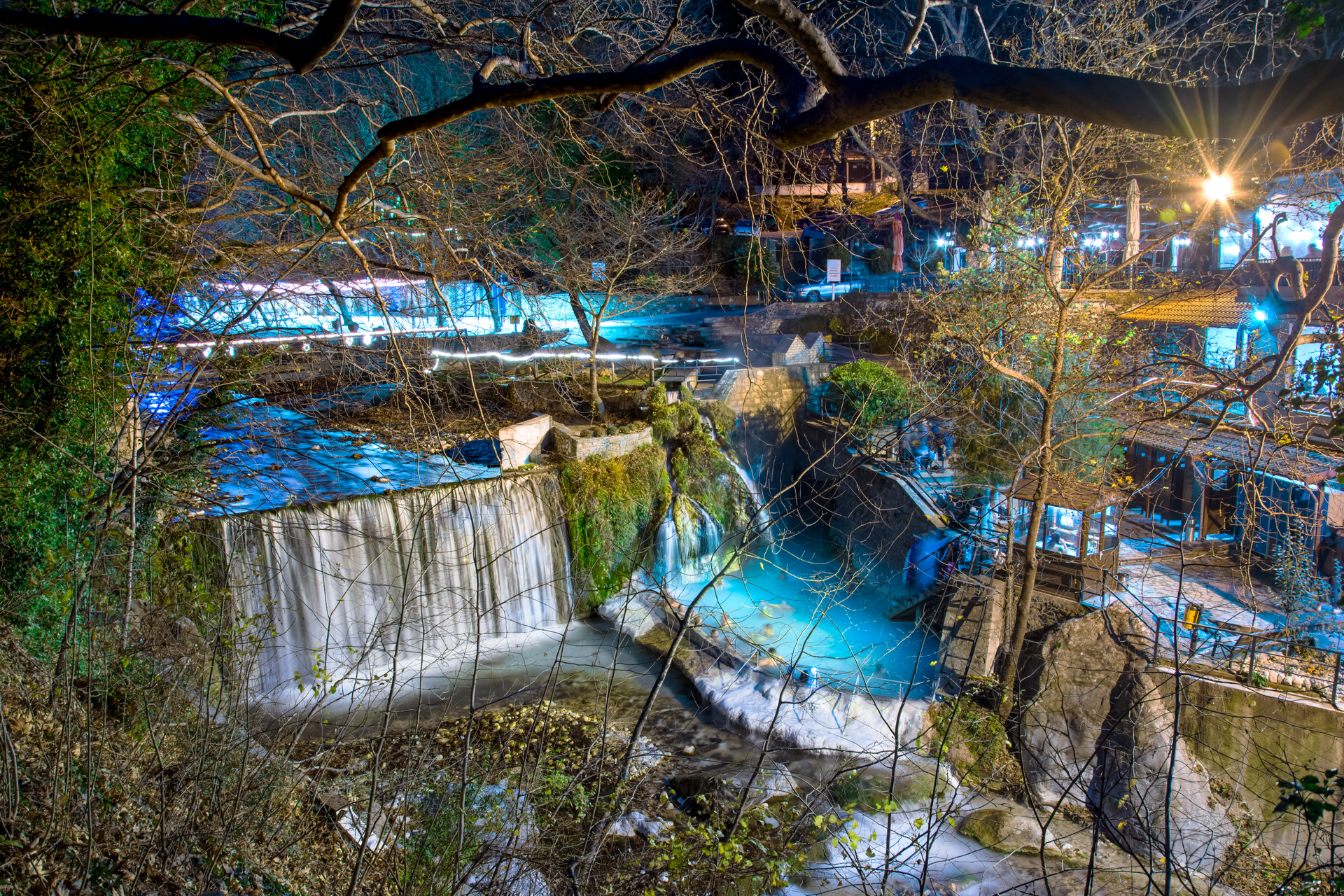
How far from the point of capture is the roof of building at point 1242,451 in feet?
31.1

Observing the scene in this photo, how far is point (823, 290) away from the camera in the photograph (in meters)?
25.9

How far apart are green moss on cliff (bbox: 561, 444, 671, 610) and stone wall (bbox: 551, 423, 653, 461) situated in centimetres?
13

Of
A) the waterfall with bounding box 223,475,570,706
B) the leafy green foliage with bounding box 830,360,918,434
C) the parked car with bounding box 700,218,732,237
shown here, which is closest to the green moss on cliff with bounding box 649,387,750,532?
the leafy green foliage with bounding box 830,360,918,434

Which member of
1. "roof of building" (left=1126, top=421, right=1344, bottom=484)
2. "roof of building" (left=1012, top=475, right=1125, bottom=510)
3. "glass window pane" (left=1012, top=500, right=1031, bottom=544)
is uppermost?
"roof of building" (left=1126, top=421, right=1344, bottom=484)

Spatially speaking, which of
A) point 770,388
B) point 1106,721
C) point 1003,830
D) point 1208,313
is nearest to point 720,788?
point 1003,830

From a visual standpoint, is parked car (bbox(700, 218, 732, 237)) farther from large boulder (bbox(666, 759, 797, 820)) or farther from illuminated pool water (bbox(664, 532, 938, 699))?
large boulder (bbox(666, 759, 797, 820))

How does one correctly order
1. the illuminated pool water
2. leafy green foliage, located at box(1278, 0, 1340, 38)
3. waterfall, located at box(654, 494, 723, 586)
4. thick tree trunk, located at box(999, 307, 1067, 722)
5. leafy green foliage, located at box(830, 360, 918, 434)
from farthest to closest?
leafy green foliage, located at box(830, 360, 918, 434)
waterfall, located at box(654, 494, 723, 586)
the illuminated pool water
thick tree trunk, located at box(999, 307, 1067, 722)
leafy green foliage, located at box(1278, 0, 1340, 38)

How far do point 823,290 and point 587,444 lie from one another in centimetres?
1461

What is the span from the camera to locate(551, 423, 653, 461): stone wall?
46.0 feet

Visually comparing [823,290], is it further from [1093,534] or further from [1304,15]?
[1304,15]

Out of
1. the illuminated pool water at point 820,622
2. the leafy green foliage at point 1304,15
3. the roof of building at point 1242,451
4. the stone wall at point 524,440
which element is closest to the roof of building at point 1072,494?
the roof of building at point 1242,451

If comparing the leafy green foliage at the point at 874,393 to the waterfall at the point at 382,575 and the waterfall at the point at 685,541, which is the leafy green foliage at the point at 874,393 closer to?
the waterfall at the point at 685,541

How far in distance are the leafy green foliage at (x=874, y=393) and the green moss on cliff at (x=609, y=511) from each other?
4.03m

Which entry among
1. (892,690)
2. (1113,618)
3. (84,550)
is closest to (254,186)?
(84,550)
